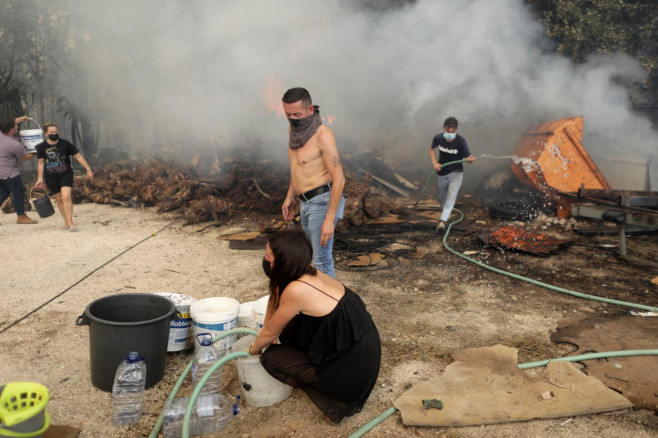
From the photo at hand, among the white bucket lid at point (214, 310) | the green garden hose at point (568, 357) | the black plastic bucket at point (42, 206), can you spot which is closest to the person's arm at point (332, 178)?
the white bucket lid at point (214, 310)

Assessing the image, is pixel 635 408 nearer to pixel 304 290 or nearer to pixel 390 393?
pixel 390 393

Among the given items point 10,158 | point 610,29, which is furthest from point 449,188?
point 610,29

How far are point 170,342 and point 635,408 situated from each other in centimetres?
339

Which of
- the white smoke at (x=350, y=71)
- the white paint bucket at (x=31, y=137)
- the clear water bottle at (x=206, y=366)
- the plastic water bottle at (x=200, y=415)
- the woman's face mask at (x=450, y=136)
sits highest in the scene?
the white smoke at (x=350, y=71)

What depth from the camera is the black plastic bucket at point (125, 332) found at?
305 centimetres

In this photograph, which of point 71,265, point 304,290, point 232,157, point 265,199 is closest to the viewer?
point 304,290

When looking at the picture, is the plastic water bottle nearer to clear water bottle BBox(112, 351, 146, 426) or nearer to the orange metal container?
clear water bottle BBox(112, 351, 146, 426)

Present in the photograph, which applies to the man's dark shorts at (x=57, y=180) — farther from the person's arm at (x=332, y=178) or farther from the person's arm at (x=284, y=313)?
the person's arm at (x=284, y=313)

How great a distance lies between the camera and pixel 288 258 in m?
2.76

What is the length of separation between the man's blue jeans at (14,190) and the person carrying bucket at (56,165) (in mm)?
678

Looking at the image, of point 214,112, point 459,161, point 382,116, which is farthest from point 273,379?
point 382,116

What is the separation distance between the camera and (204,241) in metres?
7.26

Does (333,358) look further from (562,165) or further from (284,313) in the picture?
(562,165)

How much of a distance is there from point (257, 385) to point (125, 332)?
94 cm
